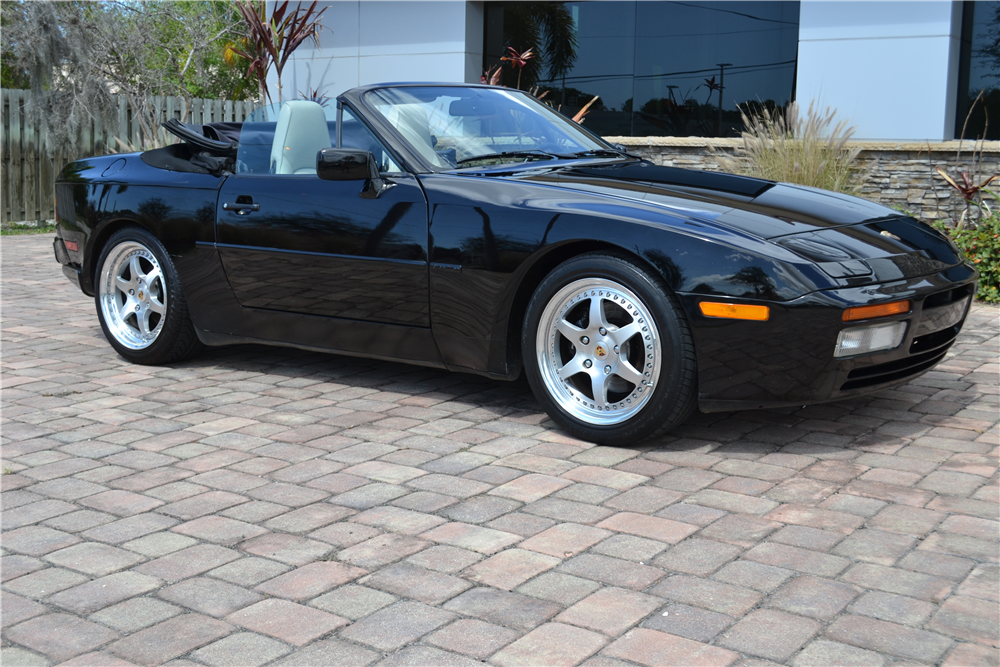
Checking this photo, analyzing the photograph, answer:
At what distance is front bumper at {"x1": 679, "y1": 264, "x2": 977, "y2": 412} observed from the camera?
12.3 ft

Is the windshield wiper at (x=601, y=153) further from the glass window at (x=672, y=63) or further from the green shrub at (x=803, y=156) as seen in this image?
the glass window at (x=672, y=63)

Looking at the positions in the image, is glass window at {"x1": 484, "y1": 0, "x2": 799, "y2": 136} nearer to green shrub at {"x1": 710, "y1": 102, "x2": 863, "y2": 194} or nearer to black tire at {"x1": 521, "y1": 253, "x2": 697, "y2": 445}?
green shrub at {"x1": 710, "y1": 102, "x2": 863, "y2": 194}

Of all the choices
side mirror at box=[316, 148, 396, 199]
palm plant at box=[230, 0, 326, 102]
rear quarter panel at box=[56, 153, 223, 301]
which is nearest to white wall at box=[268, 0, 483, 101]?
palm plant at box=[230, 0, 326, 102]

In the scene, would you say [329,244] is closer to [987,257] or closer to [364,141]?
[364,141]

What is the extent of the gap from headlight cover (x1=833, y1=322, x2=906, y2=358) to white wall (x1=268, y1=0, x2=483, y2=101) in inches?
413

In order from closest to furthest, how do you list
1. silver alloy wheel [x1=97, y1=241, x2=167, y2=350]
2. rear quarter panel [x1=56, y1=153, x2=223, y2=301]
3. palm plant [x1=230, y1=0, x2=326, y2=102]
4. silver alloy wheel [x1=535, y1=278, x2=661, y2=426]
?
silver alloy wheel [x1=535, y1=278, x2=661, y2=426] < rear quarter panel [x1=56, y1=153, x2=223, y2=301] < silver alloy wheel [x1=97, y1=241, x2=167, y2=350] < palm plant [x1=230, y1=0, x2=326, y2=102]

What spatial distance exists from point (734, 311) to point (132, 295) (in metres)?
3.57

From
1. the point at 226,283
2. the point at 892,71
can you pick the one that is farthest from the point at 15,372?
the point at 892,71

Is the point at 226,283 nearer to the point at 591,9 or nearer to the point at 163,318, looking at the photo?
the point at 163,318

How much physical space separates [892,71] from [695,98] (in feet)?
8.13

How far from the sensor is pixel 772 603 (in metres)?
2.73

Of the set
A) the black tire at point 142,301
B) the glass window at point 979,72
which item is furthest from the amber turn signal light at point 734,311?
the glass window at point 979,72

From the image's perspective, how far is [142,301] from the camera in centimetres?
574

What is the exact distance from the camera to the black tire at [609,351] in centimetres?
395
